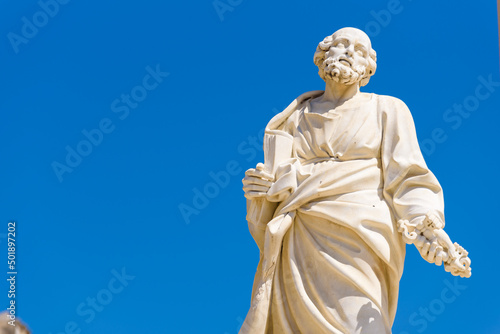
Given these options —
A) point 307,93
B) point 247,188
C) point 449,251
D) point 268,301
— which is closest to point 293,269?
point 268,301

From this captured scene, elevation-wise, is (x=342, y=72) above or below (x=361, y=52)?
below

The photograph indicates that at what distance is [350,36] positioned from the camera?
8.20 m

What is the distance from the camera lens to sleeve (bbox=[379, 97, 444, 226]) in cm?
752

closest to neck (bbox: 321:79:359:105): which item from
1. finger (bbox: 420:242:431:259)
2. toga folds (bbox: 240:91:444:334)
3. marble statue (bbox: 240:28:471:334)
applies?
marble statue (bbox: 240:28:471:334)

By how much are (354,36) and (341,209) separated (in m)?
1.88

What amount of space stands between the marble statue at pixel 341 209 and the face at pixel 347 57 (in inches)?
0.4

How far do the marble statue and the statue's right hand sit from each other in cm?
1

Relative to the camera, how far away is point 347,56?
8.16 m

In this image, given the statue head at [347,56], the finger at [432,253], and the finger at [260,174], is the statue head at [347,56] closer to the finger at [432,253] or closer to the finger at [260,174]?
the finger at [260,174]

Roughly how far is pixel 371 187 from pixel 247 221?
1324 millimetres

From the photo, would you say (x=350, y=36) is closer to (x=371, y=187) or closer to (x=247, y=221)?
(x=371, y=187)

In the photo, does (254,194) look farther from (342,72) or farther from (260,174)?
(342,72)

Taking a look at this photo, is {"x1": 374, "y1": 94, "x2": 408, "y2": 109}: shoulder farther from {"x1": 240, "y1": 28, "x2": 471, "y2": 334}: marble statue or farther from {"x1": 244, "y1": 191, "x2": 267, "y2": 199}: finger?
{"x1": 244, "y1": 191, "x2": 267, "y2": 199}: finger

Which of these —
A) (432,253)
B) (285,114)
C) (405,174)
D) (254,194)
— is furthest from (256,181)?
(432,253)
